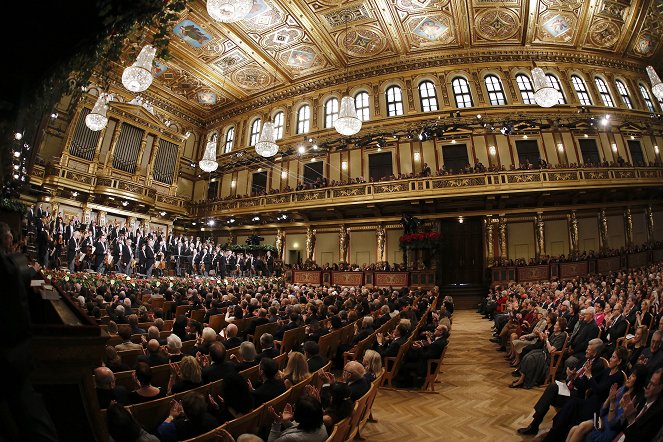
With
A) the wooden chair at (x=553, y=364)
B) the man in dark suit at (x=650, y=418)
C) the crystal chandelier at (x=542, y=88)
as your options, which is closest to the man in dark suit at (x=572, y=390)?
the man in dark suit at (x=650, y=418)

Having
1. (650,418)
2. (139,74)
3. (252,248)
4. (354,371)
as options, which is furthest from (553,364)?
(252,248)

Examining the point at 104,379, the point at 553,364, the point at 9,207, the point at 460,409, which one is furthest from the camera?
the point at 9,207

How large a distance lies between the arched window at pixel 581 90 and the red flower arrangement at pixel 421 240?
421 inches

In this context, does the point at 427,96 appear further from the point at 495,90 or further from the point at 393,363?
the point at 393,363

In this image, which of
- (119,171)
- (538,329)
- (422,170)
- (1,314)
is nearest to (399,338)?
(538,329)

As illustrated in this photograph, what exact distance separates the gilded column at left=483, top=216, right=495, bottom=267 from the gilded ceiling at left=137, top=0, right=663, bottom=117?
8.69 metres

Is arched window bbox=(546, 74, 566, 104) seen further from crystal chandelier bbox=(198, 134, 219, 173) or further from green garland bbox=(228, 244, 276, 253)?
crystal chandelier bbox=(198, 134, 219, 173)

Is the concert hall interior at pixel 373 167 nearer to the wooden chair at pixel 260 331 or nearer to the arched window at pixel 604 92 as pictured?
the arched window at pixel 604 92

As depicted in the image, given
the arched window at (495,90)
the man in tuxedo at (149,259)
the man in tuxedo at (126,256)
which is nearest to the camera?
the man in tuxedo at (126,256)

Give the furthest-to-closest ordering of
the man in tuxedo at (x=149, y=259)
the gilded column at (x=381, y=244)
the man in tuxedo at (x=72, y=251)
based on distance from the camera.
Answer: the gilded column at (x=381, y=244) < the man in tuxedo at (x=149, y=259) < the man in tuxedo at (x=72, y=251)

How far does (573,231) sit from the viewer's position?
578 inches

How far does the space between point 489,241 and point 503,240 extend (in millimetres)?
557

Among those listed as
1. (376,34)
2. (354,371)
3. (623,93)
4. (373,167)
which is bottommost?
(354,371)

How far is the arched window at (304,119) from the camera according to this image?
1935 centimetres
